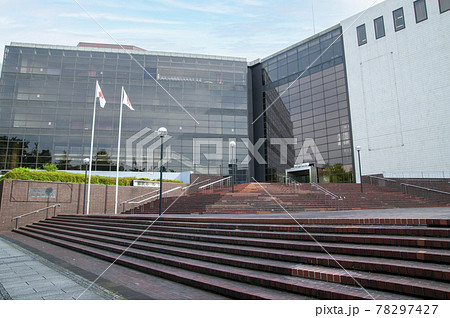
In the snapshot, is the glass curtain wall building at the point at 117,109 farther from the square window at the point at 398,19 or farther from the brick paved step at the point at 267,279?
the brick paved step at the point at 267,279

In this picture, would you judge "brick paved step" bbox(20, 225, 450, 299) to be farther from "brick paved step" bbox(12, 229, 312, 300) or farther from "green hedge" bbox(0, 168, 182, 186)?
"green hedge" bbox(0, 168, 182, 186)

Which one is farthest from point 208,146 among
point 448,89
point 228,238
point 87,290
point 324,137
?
point 87,290

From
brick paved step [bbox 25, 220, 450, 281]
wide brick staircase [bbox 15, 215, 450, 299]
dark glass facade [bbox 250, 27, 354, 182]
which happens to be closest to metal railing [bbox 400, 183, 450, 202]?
dark glass facade [bbox 250, 27, 354, 182]

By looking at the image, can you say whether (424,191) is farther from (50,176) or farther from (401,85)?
(50,176)

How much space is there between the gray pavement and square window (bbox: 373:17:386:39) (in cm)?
3648

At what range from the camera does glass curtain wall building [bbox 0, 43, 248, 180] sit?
35.1 meters

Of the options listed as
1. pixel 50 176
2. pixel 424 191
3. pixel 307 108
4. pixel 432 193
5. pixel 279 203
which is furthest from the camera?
pixel 307 108

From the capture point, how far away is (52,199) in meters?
20.0

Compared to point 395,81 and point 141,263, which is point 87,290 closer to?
point 141,263

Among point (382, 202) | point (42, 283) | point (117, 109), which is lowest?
point (42, 283)

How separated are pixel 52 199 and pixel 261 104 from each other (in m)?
30.9

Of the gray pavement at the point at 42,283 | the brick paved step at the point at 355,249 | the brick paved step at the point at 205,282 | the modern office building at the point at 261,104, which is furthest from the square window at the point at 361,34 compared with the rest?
the gray pavement at the point at 42,283

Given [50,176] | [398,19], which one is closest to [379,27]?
[398,19]

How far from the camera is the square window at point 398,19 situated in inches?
1164
